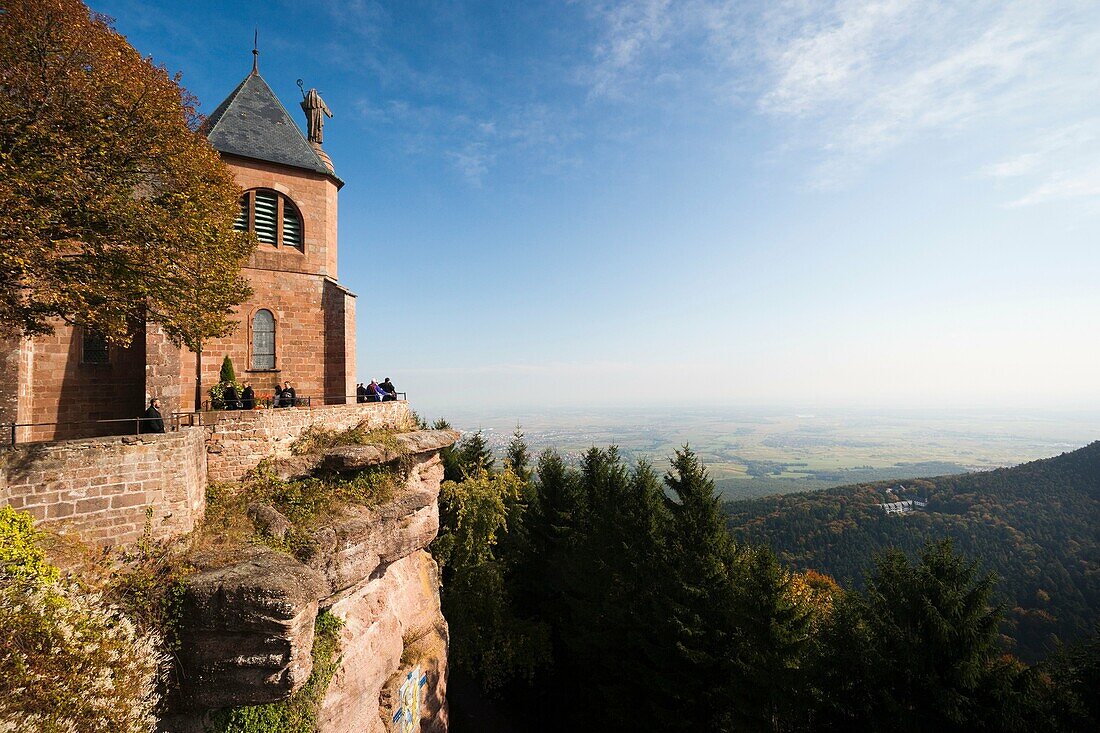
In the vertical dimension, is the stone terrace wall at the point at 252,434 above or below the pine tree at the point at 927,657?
above

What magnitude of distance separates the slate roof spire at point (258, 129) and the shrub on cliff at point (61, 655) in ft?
41.5

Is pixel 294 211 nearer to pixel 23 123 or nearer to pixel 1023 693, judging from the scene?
pixel 23 123

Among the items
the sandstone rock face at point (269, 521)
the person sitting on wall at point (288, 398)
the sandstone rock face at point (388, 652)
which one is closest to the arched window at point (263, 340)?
the person sitting on wall at point (288, 398)

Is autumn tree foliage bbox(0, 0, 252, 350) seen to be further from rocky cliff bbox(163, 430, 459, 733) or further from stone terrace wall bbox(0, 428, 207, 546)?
rocky cliff bbox(163, 430, 459, 733)

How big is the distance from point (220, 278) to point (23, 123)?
12.1 ft

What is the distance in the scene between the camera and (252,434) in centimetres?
1206

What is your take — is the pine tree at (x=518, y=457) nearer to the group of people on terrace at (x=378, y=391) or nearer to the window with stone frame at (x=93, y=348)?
the group of people on terrace at (x=378, y=391)

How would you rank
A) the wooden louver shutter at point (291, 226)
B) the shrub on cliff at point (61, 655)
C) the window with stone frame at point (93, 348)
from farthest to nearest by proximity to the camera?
1. the wooden louver shutter at point (291, 226)
2. the window with stone frame at point (93, 348)
3. the shrub on cliff at point (61, 655)

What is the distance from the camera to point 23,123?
808 centimetres

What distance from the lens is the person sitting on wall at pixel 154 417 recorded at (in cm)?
1103

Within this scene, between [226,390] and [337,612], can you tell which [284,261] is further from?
[337,612]

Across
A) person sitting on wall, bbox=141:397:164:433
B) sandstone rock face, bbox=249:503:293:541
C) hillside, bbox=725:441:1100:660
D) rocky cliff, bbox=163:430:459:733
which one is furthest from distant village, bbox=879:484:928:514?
person sitting on wall, bbox=141:397:164:433

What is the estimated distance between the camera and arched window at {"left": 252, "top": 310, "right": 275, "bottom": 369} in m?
15.4

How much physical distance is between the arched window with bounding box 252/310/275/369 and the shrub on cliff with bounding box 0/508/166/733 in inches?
317
